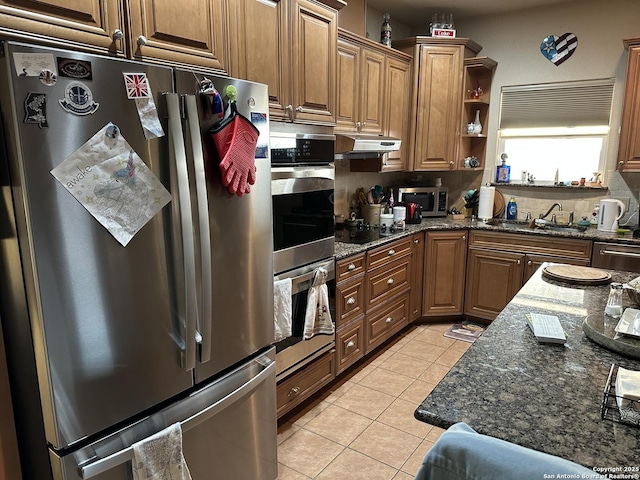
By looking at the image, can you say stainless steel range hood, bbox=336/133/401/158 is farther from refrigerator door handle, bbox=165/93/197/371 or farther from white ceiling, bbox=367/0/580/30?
refrigerator door handle, bbox=165/93/197/371

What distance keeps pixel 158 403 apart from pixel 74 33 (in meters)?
1.21

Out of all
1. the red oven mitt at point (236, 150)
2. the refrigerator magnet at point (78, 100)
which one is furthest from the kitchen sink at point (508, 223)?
the refrigerator magnet at point (78, 100)

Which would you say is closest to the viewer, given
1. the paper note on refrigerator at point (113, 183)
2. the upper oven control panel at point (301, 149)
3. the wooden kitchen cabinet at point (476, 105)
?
the paper note on refrigerator at point (113, 183)

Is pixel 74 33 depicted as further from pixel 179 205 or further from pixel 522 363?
pixel 522 363

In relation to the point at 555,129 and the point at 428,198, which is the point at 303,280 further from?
the point at 555,129

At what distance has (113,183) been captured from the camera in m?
1.28

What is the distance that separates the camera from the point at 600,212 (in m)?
3.64

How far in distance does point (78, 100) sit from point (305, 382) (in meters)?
1.96

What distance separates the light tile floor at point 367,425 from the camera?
2.19m

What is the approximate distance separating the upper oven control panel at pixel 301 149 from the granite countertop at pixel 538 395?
1.25 meters

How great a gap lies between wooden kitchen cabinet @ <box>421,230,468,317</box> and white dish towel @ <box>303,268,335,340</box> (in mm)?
1598

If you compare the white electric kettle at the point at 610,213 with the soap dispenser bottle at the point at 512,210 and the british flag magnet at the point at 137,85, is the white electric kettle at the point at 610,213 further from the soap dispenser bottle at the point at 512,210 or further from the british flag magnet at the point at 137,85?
the british flag magnet at the point at 137,85

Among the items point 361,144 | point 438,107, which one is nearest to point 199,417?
point 361,144

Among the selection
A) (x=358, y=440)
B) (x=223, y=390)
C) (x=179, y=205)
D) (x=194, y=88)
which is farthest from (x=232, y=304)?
(x=358, y=440)
